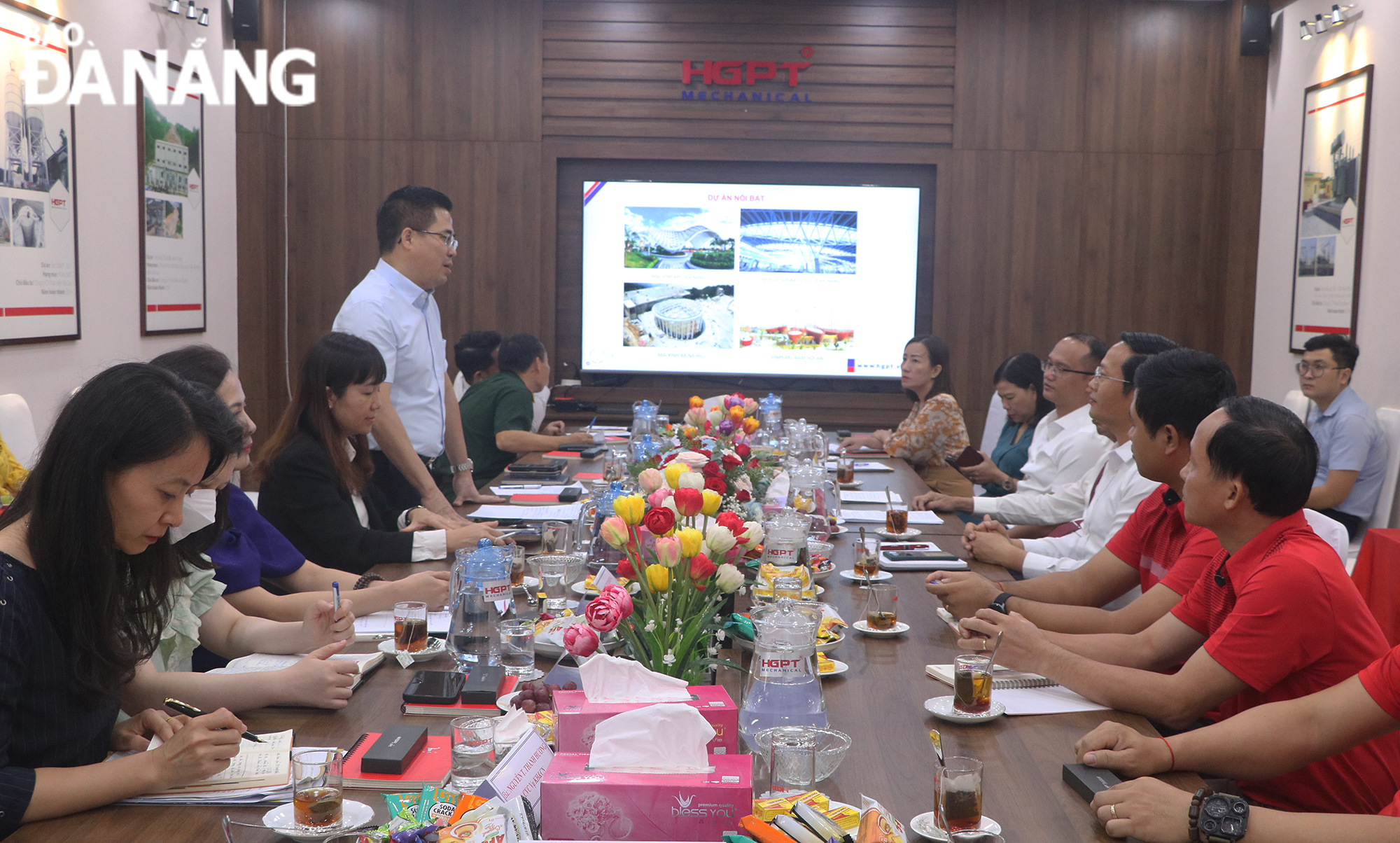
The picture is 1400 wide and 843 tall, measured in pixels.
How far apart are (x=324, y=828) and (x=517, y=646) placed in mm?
663

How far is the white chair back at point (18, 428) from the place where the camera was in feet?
13.6

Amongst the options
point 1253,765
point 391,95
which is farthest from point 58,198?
point 1253,765

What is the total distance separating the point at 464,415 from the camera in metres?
5.25

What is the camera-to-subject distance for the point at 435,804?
133 cm

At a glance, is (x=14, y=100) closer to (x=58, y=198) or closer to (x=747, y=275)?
(x=58, y=198)

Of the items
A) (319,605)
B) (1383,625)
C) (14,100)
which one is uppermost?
(14,100)

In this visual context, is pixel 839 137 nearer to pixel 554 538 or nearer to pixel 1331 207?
pixel 1331 207

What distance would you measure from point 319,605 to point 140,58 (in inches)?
176

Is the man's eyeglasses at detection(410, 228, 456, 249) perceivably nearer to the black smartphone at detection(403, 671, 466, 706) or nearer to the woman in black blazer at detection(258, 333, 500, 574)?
the woman in black blazer at detection(258, 333, 500, 574)

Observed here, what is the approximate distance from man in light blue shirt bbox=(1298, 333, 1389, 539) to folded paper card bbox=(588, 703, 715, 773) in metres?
4.32

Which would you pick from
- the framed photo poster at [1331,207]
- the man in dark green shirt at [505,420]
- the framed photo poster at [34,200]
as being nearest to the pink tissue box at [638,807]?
the man in dark green shirt at [505,420]

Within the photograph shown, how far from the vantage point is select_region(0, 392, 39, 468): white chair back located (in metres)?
A: 4.13

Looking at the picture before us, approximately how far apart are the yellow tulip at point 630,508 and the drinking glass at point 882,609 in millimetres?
826

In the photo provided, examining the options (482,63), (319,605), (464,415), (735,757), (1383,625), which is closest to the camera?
(735,757)
